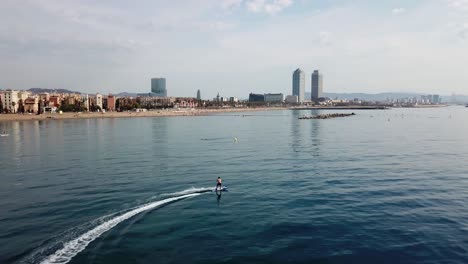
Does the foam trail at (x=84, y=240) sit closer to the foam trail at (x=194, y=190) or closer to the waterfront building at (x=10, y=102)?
the foam trail at (x=194, y=190)

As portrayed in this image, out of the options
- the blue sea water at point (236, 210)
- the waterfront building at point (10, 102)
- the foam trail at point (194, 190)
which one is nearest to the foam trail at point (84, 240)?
the blue sea water at point (236, 210)

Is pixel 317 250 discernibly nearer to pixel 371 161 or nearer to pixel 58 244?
pixel 58 244

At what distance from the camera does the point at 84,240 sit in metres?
20.7

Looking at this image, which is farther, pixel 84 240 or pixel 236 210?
pixel 236 210

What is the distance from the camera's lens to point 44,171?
42000 mm

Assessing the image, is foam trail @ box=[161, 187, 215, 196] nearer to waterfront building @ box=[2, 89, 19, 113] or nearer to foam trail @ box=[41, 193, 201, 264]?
foam trail @ box=[41, 193, 201, 264]

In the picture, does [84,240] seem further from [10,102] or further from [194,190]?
[10,102]

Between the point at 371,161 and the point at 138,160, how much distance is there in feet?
97.7

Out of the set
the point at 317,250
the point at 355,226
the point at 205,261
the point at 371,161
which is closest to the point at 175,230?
the point at 205,261

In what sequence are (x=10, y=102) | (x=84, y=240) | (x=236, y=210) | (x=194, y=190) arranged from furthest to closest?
(x=10, y=102)
(x=194, y=190)
(x=236, y=210)
(x=84, y=240)

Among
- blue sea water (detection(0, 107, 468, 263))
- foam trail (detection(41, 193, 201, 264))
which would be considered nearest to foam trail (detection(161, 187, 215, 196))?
blue sea water (detection(0, 107, 468, 263))

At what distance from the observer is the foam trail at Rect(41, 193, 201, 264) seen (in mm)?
18422

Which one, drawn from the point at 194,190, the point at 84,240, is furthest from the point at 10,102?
the point at 84,240

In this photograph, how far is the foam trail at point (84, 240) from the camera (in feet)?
60.4
